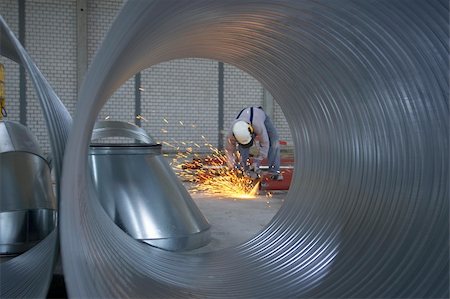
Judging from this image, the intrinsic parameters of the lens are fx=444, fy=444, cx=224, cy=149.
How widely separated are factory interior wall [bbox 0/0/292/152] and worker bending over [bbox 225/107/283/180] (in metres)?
6.24

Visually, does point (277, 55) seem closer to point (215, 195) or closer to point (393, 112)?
point (393, 112)

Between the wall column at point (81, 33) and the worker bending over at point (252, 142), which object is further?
the wall column at point (81, 33)

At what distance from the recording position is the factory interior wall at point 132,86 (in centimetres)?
1181

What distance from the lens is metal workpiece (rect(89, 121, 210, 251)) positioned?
354 cm

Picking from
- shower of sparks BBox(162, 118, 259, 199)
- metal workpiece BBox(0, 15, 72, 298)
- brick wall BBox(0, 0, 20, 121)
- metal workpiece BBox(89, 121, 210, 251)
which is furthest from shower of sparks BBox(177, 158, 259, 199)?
brick wall BBox(0, 0, 20, 121)

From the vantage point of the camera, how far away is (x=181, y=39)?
9.23 ft

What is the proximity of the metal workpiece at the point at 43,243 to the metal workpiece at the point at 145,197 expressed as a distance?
0.66 meters

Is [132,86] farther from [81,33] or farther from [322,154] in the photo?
[322,154]

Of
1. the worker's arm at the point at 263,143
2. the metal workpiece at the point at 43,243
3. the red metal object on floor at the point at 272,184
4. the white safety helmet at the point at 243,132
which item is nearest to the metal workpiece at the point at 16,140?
the metal workpiece at the point at 43,243

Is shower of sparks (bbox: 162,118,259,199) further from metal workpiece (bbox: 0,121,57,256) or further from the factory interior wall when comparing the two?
the factory interior wall

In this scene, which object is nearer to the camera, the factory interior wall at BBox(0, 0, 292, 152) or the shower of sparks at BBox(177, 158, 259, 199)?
the shower of sparks at BBox(177, 158, 259, 199)

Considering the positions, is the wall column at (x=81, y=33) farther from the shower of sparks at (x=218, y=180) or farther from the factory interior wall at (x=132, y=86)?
the shower of sparks at (x=218, y=180)

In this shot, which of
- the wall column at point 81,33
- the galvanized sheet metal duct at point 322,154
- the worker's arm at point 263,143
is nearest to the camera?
the galvanized sheet metal duct at point 322,154

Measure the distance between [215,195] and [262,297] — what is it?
4.22 meters
